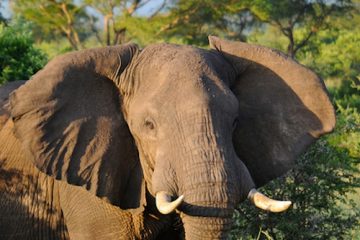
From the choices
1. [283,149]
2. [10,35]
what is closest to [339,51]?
[10,35]

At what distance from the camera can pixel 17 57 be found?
7.16m

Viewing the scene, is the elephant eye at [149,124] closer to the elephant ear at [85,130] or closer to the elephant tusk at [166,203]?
the elephant ear at [85,130]

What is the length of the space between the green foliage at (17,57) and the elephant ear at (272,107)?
120 inches

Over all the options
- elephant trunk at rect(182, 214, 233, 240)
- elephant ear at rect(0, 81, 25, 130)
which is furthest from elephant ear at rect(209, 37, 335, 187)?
elephant ear at rect(0, 81, 25, 130)

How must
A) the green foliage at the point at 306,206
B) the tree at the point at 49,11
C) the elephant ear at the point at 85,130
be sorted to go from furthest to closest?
the tree at the point at 49,11, the green foliage at the point at 306,206, the elephant ear at the point at 85,130

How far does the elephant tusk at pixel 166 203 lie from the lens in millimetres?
3207

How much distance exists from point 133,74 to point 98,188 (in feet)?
1.90

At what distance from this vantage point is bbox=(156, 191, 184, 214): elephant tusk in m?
3.21

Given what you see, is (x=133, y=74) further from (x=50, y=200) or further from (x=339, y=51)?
(x=339, y=51)

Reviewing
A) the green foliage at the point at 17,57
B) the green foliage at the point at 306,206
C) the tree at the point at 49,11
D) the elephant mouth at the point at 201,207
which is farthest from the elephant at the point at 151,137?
the tree at the point at 49,11

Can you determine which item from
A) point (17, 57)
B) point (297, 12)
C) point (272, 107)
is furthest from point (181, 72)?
point (297, 12)

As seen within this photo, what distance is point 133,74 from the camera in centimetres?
392

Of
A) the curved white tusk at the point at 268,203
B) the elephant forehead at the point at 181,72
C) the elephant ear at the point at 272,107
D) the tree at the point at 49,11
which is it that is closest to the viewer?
the curved white tusk at the point at 268,203

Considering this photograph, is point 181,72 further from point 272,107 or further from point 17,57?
point 17,57
